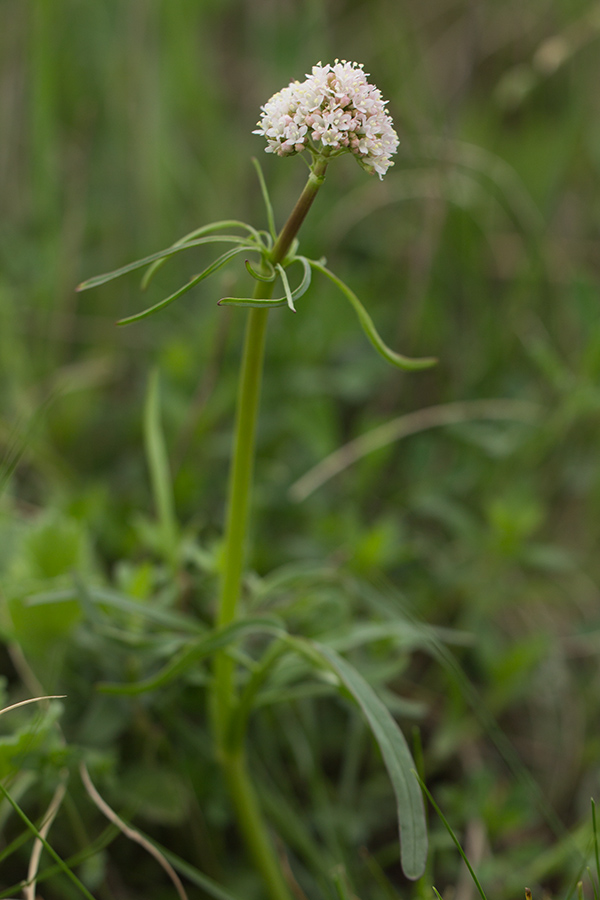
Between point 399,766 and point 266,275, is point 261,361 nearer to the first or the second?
point 266,275

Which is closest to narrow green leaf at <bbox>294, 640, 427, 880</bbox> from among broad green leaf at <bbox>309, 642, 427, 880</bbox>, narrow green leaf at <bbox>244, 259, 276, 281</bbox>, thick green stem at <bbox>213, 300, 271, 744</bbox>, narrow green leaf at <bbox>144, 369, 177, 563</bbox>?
broad green leaf at <bbox>309, 642, 427, 880</bbox>

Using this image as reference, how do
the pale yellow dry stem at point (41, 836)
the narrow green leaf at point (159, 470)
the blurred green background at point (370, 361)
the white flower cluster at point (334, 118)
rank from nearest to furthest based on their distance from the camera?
the white flower cluster at point (334, 118)
the pale yellow dry stem at point (41, 836)
the narrow green leaf at point (159, 470)
the blurred green background at point (370, 361)

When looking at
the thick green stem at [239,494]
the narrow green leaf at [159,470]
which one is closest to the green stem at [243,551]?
the thick green stem at [239,494]

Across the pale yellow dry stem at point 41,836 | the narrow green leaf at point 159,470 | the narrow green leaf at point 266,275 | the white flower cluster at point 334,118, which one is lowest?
the pale yellow dry stem at point 41,836

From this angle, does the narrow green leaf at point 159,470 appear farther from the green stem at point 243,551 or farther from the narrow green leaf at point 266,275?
the narrow green leaf at point 266,275

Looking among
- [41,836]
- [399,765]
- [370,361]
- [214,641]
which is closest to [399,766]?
[399,765]

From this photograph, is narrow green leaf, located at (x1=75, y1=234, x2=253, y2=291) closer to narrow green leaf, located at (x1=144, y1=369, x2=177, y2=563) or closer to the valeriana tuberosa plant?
the valeriana tuberosa plant
